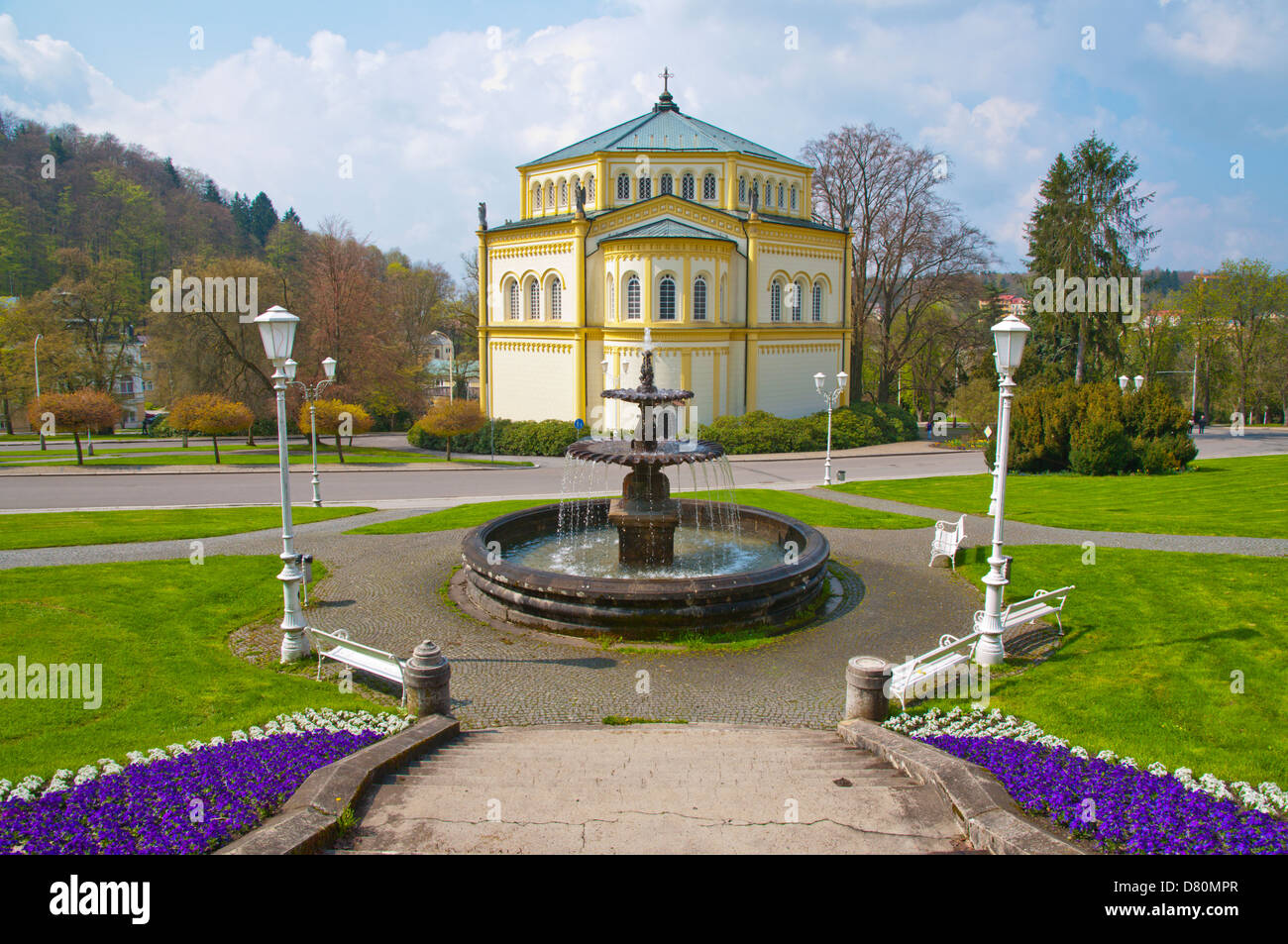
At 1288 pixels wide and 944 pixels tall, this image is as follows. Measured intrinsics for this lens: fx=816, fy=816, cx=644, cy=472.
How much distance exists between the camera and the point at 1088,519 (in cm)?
2069

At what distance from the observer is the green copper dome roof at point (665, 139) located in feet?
150

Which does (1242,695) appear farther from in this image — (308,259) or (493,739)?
(308,259)

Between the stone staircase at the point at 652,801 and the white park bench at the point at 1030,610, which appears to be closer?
the stone staircase at the point at 652,801

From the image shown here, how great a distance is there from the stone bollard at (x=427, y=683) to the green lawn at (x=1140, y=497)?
16457 millimetres

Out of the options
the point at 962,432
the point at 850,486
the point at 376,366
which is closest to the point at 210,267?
the point at 376,366

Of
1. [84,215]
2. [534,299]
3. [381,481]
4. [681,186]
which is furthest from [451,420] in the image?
[84,215]

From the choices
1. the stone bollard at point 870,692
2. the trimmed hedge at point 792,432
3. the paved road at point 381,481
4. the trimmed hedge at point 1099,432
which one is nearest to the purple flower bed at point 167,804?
the stone bollard at point 870,692

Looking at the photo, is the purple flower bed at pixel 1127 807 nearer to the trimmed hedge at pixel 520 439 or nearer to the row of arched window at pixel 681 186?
the trimmed hedge at pixel 520 439

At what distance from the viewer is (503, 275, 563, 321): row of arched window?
4431 centimetres

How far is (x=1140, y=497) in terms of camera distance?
24.4 m

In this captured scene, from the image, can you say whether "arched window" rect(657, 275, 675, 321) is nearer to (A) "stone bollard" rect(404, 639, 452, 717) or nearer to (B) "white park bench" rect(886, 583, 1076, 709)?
(B) "white park bench" rect(886, 583, 1076, 709)

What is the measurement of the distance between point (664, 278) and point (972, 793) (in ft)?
119

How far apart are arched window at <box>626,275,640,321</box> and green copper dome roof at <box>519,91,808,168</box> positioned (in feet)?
29.8
